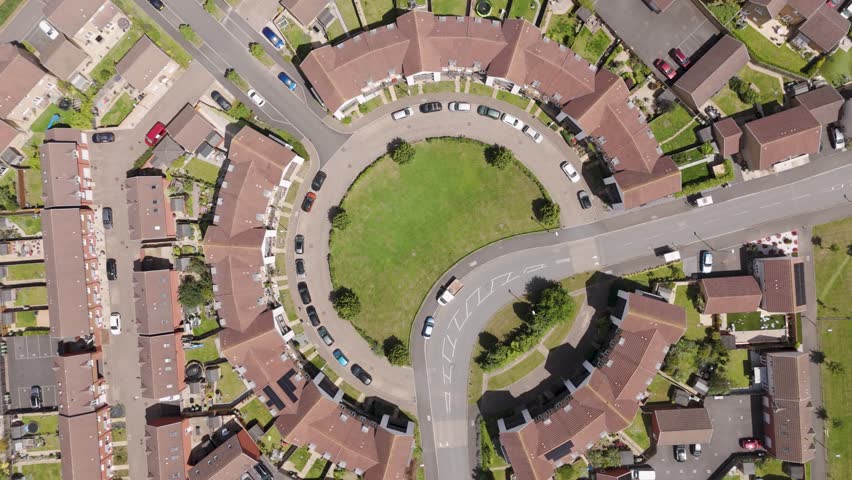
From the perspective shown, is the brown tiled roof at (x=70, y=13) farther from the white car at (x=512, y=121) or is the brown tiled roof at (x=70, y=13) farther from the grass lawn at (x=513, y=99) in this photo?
the white car at (x=512, y=121)

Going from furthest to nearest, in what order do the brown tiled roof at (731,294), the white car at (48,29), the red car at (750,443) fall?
the white car at (48,29) < the red car at (750,443) < the brown tiled roof at (731,294)

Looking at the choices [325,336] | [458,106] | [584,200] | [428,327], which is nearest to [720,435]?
[584,200]

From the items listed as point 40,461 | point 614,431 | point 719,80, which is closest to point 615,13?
point 719,80

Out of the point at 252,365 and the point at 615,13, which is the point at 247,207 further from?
the point at 615,13

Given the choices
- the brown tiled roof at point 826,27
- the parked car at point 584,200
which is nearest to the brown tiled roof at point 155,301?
the parked car at point 584,200

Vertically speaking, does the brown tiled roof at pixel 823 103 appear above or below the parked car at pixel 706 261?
above

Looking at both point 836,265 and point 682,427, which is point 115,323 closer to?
point 682,427

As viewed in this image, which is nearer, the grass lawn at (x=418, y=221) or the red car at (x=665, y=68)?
the red car at (x=665, y=68)
